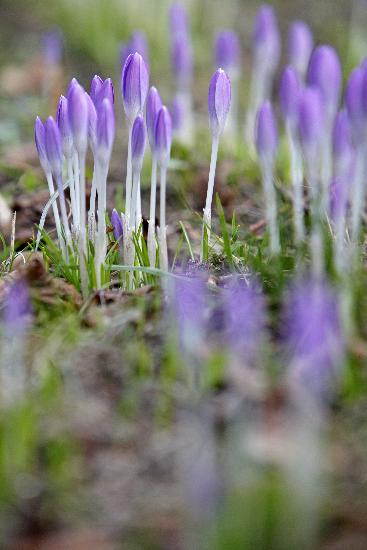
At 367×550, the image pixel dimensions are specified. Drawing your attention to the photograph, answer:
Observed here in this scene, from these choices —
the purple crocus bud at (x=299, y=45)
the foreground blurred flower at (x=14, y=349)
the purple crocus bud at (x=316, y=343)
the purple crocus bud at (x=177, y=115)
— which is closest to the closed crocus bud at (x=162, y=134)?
the foreground blurred flower at (x=14, y=349)

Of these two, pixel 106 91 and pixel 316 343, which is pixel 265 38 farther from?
pixel 316 343

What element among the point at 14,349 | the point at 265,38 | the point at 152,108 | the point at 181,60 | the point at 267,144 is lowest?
the point at 14,349

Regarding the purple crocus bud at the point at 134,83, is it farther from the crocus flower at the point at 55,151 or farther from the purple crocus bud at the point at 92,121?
the crocus flower at the point at 55,151

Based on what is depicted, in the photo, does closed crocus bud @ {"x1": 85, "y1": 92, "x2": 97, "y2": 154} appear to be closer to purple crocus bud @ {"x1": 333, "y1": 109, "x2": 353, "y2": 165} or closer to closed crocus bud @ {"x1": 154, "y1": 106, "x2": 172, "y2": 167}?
closed crocus bud @ {"x1": 154, "y1": 106, "x2": 172, "y2": 167}

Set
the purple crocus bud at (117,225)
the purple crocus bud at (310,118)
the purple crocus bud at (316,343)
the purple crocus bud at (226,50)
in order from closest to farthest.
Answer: the purple crocus bud at (316,343) < the purple crocus bud at (310,118) < the purple crocus bud at (117,225) < the purple crocus bud at (226,50)

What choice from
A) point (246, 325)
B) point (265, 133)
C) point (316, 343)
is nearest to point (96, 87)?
point (265, 133)

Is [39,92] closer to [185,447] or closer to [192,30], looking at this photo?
[192,30]

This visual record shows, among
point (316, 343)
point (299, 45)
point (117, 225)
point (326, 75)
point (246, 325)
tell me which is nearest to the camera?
point (316, 343)
